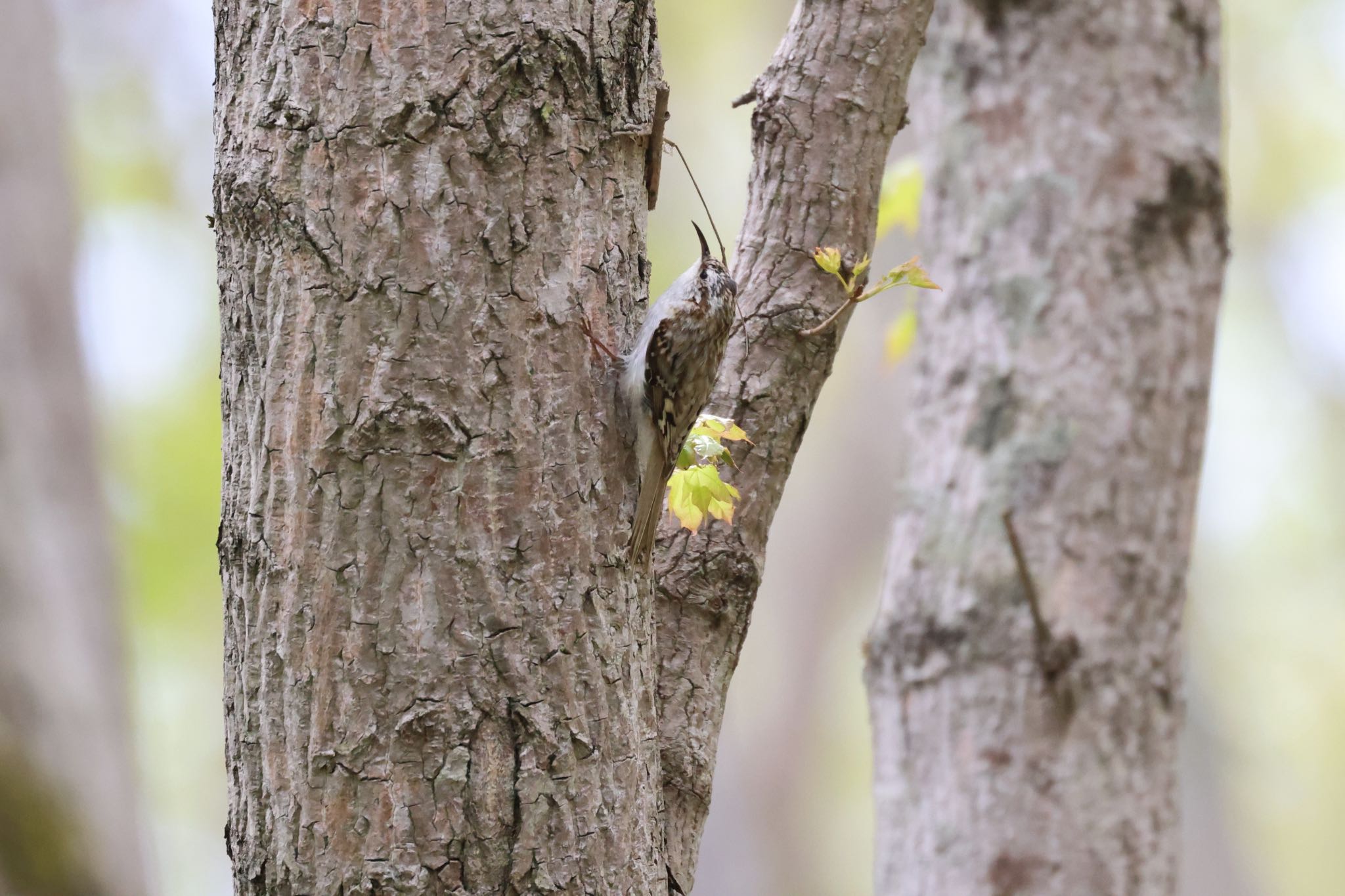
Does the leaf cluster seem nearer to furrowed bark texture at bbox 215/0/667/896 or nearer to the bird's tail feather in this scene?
the bird's tail feather

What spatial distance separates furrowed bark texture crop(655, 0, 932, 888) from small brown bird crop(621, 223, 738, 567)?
0.07 m

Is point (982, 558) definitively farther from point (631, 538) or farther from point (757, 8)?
point (757, 8)

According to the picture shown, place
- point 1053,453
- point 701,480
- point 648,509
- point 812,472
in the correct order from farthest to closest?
point 812,472 → point 1053,453 → point 701,480 → point 648,509

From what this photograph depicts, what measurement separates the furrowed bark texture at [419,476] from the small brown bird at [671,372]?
0.21 feet

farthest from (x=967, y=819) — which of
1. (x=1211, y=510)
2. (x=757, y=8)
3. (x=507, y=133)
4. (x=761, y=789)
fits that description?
(x=1211, y=510)

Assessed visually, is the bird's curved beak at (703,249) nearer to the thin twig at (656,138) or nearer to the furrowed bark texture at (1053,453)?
the thin twig at (656,138)

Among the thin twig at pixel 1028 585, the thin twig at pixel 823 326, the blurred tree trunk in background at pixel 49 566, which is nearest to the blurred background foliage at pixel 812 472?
the blurred tree trunk in background at pixel 49 566

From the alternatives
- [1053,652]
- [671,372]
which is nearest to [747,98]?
[671,372]

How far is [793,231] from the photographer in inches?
77.5

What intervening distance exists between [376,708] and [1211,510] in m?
13.8

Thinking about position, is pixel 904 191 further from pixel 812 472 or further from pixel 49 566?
pixel 812 472

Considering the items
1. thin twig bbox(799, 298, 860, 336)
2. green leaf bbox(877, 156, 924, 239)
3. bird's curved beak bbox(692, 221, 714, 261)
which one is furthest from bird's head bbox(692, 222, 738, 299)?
green leaf bbox(877, 156, 924, 239)

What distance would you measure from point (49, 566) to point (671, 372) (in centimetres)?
283

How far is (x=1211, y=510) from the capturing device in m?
13.4
